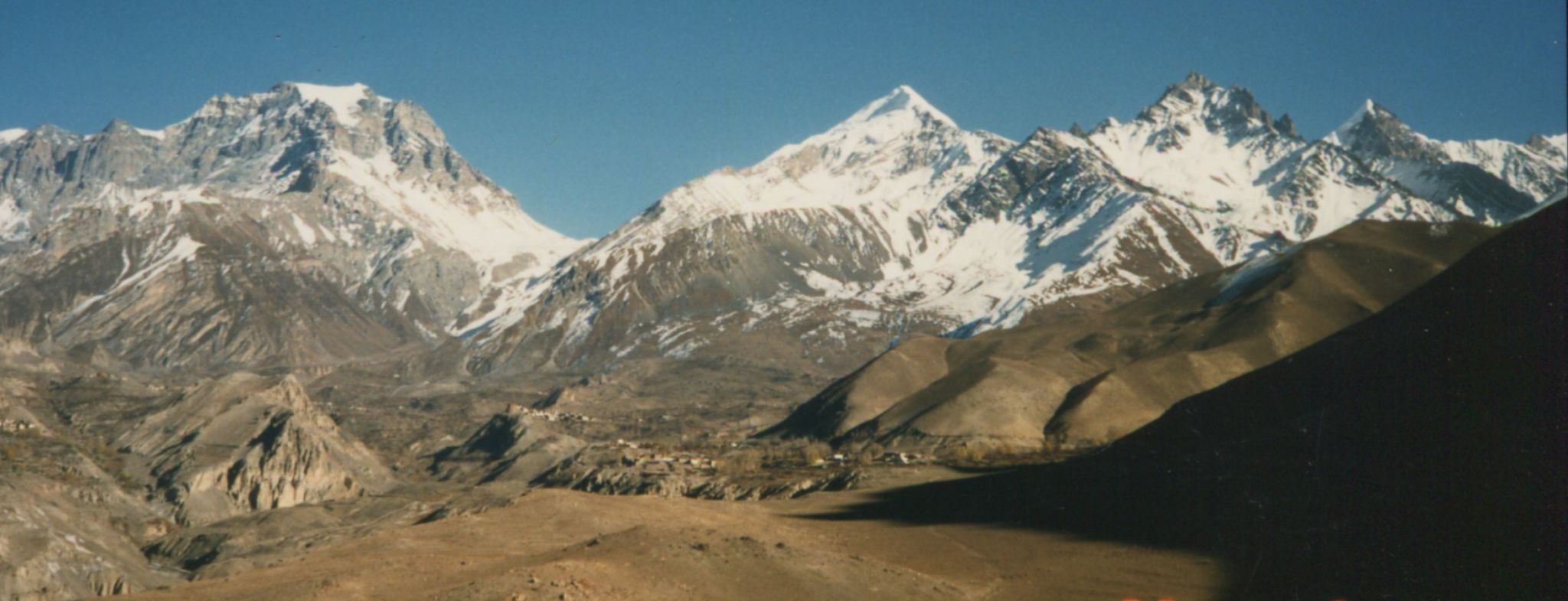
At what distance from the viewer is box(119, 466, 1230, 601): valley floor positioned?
57656mm

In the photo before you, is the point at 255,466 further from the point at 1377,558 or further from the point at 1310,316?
the point at 1310,316

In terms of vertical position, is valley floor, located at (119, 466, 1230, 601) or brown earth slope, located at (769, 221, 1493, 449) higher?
brown earth slope, located at (769, 221, 1493, 449)

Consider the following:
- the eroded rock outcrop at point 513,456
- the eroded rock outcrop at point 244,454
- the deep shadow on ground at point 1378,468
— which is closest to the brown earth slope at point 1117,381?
the eroded rock outcrop at point 513,456

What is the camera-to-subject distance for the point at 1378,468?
241 ft

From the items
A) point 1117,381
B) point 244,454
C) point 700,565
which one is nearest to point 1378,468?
point 700,565

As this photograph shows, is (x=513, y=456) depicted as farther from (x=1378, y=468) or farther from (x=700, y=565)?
(x=1378, y=468)

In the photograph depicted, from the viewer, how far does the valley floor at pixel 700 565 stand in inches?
2270

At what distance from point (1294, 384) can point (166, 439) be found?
390 ft

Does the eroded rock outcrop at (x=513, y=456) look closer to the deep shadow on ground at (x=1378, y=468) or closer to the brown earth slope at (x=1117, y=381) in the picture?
the brown earth slope at (x=1117, y=381)

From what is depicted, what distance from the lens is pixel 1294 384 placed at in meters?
95.8

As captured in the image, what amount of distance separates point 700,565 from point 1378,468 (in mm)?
41034

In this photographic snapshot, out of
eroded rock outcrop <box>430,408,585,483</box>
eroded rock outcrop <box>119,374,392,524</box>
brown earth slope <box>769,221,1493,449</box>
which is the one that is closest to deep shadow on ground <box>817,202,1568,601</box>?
brown earth slope <box>769,221,1493,449</box>

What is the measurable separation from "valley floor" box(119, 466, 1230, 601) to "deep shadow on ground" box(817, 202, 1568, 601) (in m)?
4.74

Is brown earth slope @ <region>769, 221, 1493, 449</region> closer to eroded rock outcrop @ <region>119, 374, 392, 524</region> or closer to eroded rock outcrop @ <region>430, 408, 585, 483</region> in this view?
eroded rock outcrop @ <region>430, 408, 585, 483</region>
